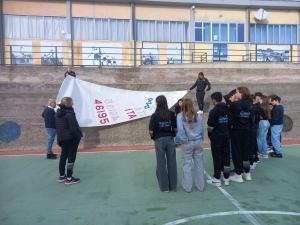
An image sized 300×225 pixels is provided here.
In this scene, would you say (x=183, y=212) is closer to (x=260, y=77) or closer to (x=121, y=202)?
(x=121, y=202)

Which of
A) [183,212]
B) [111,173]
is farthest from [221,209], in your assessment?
[111,173]

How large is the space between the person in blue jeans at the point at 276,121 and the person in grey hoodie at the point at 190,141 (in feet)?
13.0

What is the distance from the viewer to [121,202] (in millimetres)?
6609

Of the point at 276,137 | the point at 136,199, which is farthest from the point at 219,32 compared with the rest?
the point at 136,199

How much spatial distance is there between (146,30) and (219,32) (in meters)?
5.53

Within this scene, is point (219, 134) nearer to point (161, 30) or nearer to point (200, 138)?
point (200, 138)

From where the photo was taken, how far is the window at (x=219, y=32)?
27.2 metres

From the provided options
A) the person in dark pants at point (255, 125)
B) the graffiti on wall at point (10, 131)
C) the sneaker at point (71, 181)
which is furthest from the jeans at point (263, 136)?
the graffiti on wall at point (10, 131)

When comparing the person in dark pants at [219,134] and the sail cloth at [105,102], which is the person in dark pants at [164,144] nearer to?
the person in dark pants at [219,134]

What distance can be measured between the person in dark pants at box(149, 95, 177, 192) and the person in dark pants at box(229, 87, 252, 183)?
1432 millimetres

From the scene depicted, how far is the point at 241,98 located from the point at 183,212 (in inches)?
118

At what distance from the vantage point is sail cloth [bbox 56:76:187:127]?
12.9 meters

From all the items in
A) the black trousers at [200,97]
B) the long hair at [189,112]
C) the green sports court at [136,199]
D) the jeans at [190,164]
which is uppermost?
the black trousers at [200,97]

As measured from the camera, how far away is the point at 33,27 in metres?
24.4
